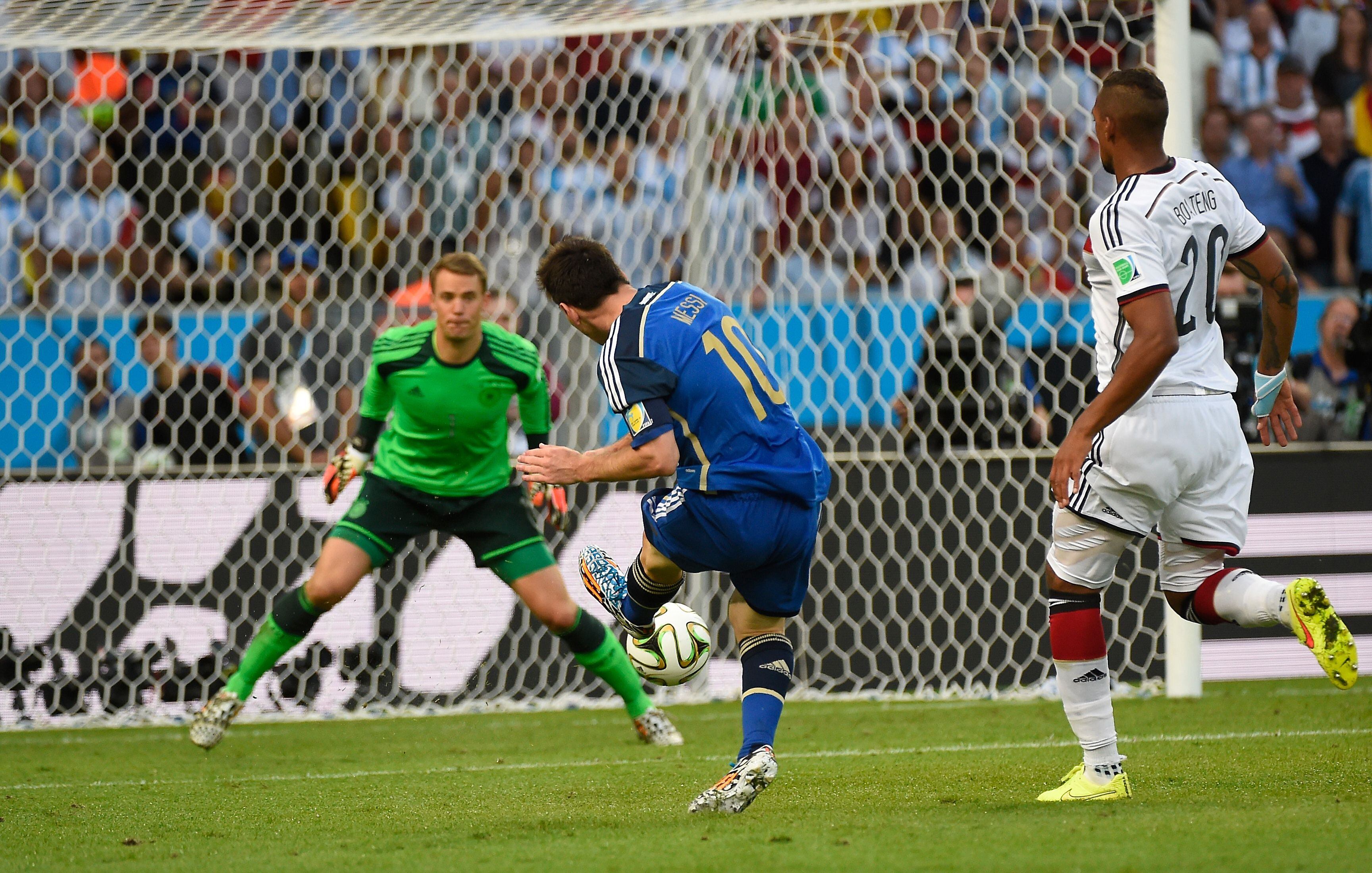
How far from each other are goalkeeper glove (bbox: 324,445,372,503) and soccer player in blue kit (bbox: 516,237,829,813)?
239 cm

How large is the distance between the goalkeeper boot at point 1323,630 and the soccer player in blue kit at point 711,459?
51.2 inches

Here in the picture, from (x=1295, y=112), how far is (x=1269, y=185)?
0.77m

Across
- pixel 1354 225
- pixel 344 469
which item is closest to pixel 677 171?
pixel 344 469

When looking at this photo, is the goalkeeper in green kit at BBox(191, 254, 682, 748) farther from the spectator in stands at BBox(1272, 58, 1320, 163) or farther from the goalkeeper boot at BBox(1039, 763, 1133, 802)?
the spectator in stands at BBox(1272, 58, 1320, 163)

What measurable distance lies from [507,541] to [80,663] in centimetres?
281

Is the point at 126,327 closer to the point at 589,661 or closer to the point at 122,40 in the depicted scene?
the point at 122,40

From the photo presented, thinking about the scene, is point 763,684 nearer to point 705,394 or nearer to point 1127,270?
point 705,394

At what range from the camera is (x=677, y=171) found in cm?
969

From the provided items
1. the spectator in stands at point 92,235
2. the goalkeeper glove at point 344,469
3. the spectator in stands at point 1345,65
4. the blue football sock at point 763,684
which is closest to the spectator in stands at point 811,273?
the goalkeeper glove at point 344,469

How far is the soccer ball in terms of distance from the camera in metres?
4.49

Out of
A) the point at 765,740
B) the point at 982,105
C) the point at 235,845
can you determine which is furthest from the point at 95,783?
the point at 982,105

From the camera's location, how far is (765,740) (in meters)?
4.11

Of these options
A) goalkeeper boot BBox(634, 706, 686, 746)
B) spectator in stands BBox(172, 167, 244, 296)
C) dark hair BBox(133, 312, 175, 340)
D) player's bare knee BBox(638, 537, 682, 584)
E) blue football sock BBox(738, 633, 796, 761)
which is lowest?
goalkeeper boot BBox(634, 706, 686, 746)

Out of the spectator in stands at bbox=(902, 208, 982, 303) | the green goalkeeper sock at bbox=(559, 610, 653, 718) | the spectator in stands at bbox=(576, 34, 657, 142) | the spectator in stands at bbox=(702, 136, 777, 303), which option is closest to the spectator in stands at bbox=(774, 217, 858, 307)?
the spectator in stands at bbox=(702, 136, 777, 303)
